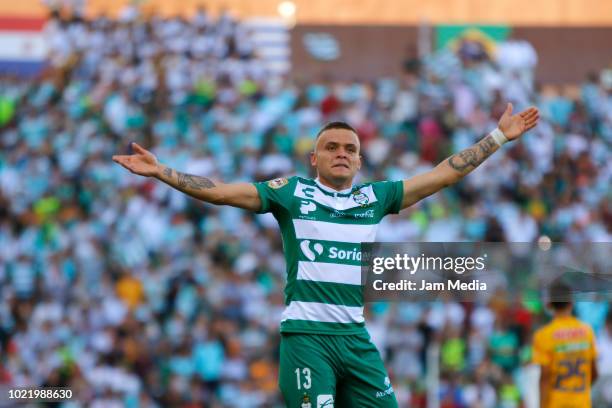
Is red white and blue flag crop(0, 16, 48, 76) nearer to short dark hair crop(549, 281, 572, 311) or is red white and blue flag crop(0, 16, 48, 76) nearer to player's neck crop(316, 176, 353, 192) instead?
short dark hair crop(549, 281, 572, 311)

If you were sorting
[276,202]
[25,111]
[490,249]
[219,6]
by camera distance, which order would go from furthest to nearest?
1. [219,6]
2. [25,111]
3. [490,249]
4. [276,202]

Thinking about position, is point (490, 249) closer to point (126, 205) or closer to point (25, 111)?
point (126, 205)

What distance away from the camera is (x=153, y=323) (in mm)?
14289

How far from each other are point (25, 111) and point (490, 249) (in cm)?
1125

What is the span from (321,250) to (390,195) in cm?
61

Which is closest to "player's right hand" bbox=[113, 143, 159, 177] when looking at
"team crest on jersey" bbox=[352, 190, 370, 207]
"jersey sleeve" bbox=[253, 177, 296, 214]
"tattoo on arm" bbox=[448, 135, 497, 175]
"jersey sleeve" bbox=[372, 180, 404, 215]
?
"jersey sleeve" bbox=[253, 177, 296, 214]

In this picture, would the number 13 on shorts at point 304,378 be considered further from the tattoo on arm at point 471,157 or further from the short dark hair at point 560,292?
the short dark hair at point 560,292

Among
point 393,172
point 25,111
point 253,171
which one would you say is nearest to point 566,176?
point 393,172

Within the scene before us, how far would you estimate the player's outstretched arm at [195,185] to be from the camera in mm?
6227

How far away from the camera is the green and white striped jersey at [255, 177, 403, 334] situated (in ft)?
20.5

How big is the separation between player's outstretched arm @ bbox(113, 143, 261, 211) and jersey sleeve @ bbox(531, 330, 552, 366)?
12.3ft


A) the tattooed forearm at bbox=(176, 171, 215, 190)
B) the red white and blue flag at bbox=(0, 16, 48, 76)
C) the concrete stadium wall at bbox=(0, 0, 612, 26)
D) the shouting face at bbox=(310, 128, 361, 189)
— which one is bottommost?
the tattooed forearm at bbox=(176, 171, 215, 190)

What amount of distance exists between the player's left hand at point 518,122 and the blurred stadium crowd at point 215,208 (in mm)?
6218

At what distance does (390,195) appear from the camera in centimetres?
664
